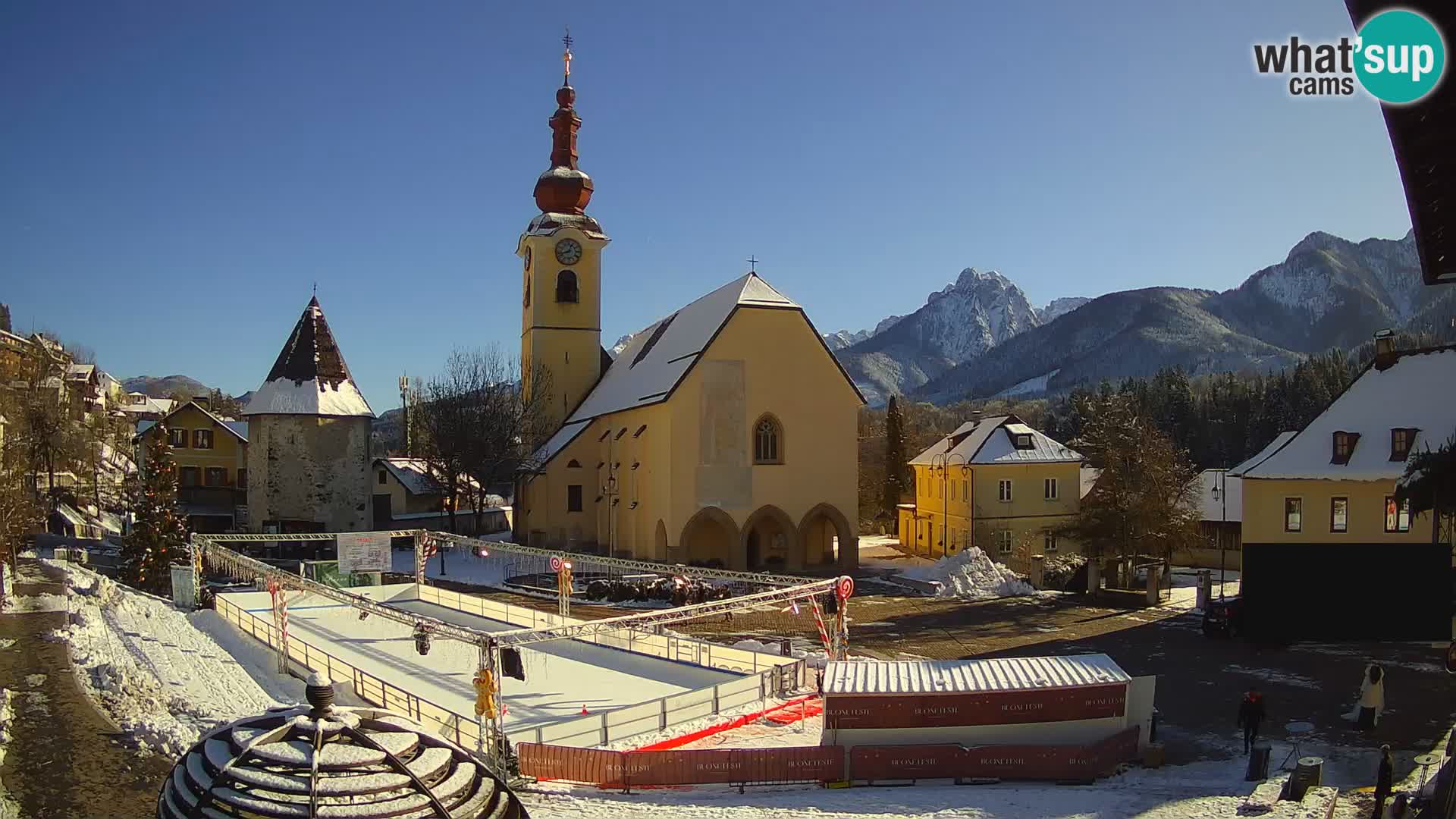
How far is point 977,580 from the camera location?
3553 centimetres

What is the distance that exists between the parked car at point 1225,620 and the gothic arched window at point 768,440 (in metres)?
18.0

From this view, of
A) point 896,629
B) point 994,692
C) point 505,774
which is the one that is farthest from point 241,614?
point 994,692

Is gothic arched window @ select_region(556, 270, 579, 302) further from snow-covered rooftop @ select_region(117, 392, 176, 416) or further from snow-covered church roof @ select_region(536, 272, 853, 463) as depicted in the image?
snow-covered rooftop @ select_region(117, 392, 176, 416)

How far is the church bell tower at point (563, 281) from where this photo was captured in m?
52.8

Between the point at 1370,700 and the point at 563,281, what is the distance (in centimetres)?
4307

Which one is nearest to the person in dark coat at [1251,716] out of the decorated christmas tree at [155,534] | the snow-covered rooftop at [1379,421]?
the snow-covered rooftop at [1379,421]

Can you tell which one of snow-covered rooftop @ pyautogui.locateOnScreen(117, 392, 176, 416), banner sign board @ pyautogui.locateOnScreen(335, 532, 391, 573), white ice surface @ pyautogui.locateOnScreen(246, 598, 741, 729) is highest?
snow-covered rooftop @ pyautogui.locateOnScreen(117, 392, 176, 416)

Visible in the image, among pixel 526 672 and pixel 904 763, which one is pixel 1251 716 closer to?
pixel 904 763

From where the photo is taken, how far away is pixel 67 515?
5334 centimetres

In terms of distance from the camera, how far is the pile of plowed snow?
114 feet

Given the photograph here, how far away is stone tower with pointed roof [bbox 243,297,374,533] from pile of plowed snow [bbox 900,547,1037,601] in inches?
1037

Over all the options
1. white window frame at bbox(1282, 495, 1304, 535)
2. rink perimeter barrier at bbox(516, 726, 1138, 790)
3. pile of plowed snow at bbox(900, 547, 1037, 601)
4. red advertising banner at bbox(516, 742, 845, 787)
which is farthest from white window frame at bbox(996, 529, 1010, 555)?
red advertising banner at bbox(516, 742, 845, 787)

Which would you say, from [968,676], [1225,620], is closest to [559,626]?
[968,676]

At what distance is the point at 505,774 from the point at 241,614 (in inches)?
571
